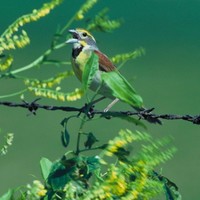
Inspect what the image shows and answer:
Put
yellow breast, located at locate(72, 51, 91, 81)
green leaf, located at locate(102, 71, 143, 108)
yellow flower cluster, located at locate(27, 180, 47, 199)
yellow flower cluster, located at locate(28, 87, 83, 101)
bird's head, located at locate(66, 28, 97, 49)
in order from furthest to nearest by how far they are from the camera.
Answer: bird's head, located at locate(66, 28, 97, 49)
yellow breast, located at locate(72, 51, 91, 81)
yellow flower cluster, located at locate(28, 87, 83, 101)
green leaf, located at locate(102, 71, 143, 108)
yellow flower cluster, located at locate(27, 180, 47, 199)

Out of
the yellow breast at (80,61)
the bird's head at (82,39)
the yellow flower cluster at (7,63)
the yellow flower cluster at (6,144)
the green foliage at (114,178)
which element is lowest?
the green foliage at (114,178)

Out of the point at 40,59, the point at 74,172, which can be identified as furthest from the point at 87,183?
the point at 40,59

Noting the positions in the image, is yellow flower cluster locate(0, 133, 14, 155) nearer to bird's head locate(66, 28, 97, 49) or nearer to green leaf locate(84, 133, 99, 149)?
green leaf locate(84, 133, 99, 149)

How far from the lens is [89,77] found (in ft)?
4.45

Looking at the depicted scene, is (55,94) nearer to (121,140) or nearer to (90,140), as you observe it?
(90,140)

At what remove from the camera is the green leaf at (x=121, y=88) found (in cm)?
130

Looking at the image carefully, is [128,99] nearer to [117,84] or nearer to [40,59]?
A: [117,84]

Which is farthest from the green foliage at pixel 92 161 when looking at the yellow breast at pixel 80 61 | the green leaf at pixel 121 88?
the yellow breast at pixel 80 61

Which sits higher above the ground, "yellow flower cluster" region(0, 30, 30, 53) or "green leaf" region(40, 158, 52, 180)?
"yellow flower cluster" region(0, 30, 30, 53)

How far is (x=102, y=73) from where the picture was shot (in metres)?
1.33

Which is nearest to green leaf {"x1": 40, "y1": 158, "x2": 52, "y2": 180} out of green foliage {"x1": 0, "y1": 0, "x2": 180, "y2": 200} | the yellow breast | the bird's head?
green foliage {"x1": 0, "y1": 0, "x2": 180, "y2": 200}

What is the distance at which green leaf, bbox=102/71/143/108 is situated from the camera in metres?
1.30

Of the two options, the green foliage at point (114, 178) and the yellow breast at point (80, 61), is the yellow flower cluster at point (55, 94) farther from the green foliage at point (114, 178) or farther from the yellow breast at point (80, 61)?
the yellow breast at point (80, 61)

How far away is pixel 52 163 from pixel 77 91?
0.54 feet
